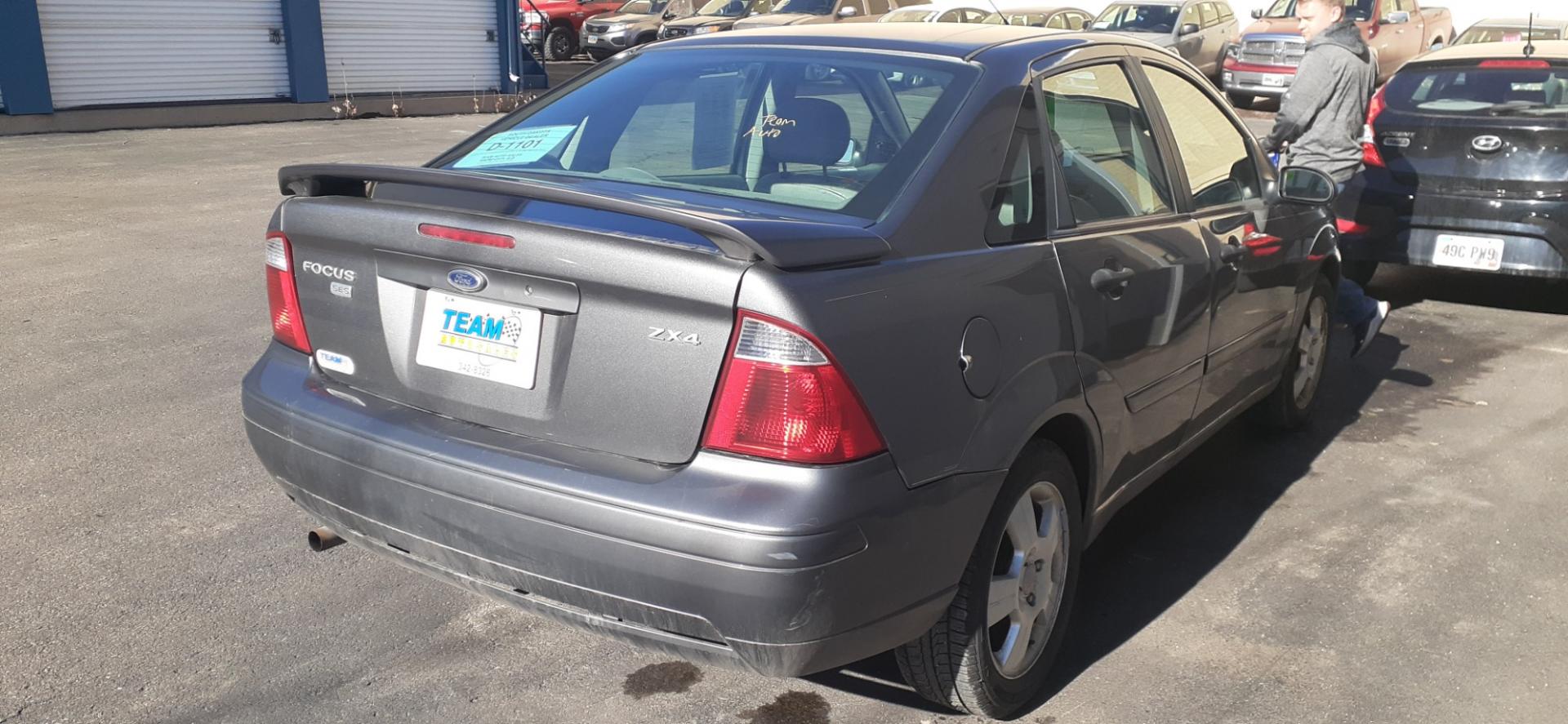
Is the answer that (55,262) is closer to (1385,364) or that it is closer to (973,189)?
(973,189)

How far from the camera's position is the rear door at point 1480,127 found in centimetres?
733

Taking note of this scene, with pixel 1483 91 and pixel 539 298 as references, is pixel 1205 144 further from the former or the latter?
pixel 1483 91

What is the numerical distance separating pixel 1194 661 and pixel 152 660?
2723 millimetres

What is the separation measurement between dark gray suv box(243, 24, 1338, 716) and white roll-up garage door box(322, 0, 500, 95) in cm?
1604

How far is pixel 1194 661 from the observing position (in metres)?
3.60

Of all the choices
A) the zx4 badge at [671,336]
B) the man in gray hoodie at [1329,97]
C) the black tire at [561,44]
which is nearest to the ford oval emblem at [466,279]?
the zx4 badge at [671,336]

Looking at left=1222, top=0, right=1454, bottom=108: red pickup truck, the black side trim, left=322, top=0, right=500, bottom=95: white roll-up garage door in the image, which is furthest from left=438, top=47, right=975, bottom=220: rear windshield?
left=1222, top=0, right=1454, bottom=108: red pickup truck

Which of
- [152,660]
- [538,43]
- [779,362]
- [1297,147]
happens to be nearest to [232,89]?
[538,43]

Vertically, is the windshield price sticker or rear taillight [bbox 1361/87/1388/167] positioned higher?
the windshield price sticker

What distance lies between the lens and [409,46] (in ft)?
64.9

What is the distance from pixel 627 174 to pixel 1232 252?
6.52ft

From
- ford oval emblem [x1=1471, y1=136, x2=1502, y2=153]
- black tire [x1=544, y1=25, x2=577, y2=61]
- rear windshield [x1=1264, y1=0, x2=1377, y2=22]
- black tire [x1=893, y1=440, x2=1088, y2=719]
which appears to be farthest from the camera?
black tire [x1=544, y1=25, x2=577, y2=61]

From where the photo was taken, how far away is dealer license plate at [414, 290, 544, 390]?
111 inches

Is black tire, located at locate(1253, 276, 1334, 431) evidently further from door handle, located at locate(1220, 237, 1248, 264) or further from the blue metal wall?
the blue metal wall
